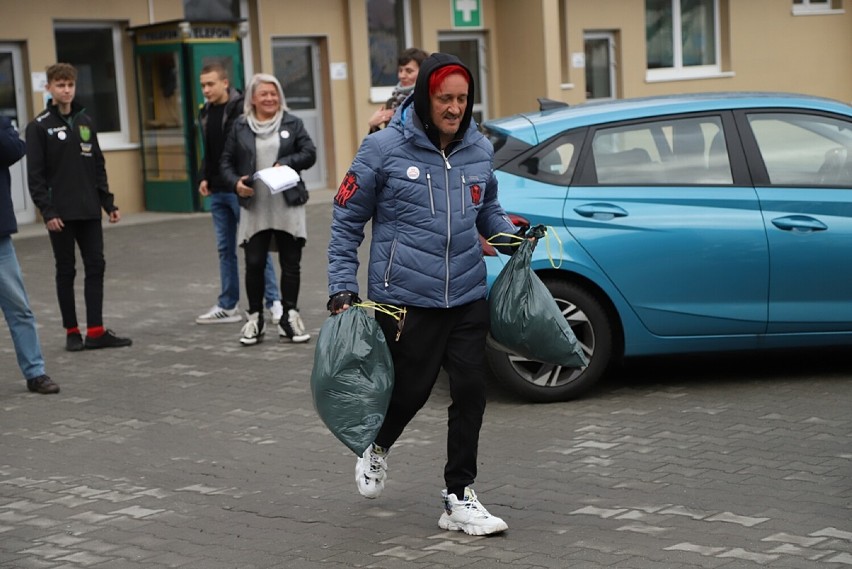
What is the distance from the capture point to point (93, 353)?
991 cm

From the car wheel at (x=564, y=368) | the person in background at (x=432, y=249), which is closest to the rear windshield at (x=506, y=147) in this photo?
the car wheel at (x=564, y=368)

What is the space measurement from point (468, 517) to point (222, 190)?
560cm

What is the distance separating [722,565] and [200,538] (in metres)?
2.04

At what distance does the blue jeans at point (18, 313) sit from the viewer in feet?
27.6

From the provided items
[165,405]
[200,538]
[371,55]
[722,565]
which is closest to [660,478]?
→ [722,565]

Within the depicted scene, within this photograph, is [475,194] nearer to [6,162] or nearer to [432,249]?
[432,249]

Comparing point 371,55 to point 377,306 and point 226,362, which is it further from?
point 377,306

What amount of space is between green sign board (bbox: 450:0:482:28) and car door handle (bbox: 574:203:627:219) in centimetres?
1785

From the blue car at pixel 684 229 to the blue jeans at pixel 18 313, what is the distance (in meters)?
2.93

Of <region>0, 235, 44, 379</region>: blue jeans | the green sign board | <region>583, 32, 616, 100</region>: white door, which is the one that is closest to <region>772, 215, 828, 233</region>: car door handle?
<region>0, 235, 44, 379</region>: blue jeans

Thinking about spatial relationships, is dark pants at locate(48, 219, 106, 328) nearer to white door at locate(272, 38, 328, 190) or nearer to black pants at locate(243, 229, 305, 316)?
black pants at locate(243, 229, 305, 316)

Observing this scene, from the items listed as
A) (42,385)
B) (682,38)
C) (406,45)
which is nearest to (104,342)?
(42,385)

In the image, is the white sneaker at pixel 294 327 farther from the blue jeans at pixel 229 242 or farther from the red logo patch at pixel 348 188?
the red logo patch at pixel 348 188

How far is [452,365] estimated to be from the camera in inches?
216
